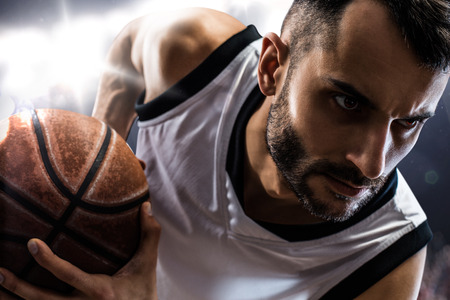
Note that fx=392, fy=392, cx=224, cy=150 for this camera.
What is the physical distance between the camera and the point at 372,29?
455 mm

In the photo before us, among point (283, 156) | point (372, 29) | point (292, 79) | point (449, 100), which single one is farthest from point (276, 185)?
point (449, 100)

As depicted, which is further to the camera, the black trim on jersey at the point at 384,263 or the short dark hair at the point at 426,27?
the black trim on jersey at the point at 384,263

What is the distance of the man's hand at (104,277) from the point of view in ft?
1.62

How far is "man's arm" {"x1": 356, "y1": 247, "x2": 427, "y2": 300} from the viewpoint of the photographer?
2.20 ft

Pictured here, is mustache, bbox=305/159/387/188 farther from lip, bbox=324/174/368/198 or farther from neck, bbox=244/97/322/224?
neck, bbox=244/97/322/224

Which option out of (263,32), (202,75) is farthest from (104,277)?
(263,32)

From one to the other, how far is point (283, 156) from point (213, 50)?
274 millimetres

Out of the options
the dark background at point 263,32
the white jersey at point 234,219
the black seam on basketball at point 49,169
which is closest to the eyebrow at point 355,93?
the white jersey at point 234,219

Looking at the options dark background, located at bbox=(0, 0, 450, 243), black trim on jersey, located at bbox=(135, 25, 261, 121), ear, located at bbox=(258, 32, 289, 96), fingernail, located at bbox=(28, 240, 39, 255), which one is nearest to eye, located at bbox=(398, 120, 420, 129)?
ear, located at bbox=(258, 32, 289, 96)

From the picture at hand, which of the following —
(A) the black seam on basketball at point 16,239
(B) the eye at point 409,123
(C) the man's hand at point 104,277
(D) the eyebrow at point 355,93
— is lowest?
(C) the man's hand at point 104,277

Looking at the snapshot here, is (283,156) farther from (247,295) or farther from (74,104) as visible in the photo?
(74,104)

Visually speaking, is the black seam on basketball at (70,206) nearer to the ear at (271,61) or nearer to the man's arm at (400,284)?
the ear at (271,61)

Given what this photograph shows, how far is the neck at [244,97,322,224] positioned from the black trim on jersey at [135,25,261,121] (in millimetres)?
116

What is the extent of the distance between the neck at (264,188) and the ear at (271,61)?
0.05 meters
